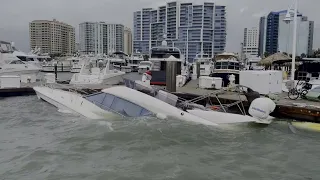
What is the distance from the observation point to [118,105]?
12883mm

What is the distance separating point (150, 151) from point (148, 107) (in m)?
3.39

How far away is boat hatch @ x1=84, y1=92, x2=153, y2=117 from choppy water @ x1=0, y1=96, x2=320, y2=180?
40cm

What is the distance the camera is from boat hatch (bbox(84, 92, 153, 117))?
12.5 m

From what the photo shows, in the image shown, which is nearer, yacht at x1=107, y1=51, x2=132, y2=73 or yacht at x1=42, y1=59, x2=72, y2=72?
yacht at x1=107, y1=51, x2=132, y2=73

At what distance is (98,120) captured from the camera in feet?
41.2

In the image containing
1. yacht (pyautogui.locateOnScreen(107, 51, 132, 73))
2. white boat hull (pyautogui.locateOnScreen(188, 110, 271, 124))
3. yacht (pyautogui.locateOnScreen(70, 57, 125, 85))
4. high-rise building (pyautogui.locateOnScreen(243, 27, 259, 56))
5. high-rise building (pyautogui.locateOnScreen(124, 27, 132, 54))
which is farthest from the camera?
high-rise building (pyautogui.locateOnScreen(124, 27, 132, 54))

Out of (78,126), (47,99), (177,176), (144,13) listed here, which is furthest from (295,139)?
(144,13)

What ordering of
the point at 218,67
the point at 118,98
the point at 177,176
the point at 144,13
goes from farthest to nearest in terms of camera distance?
the point at 144,13
the point at 218,67
the point at 118,98
the point at 177,176

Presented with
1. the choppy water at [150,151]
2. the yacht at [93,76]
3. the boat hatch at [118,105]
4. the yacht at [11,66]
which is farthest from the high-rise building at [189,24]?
the choppy water at [150,151]

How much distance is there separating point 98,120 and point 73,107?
1.87 m

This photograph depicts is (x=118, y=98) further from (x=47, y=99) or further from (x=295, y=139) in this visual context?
(x=295, y=139)

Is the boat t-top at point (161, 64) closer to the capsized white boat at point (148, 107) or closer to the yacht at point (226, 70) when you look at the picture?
the yacht at point (226, 70)

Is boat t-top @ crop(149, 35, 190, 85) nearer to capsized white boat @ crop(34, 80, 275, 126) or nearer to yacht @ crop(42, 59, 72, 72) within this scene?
capsized white boat @ crop(34, 80, 275, 126)

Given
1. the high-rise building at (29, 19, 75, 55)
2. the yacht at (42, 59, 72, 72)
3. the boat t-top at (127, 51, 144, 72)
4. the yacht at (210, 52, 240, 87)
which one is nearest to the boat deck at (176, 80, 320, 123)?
the yacht at (210, 52, 240, 87)
